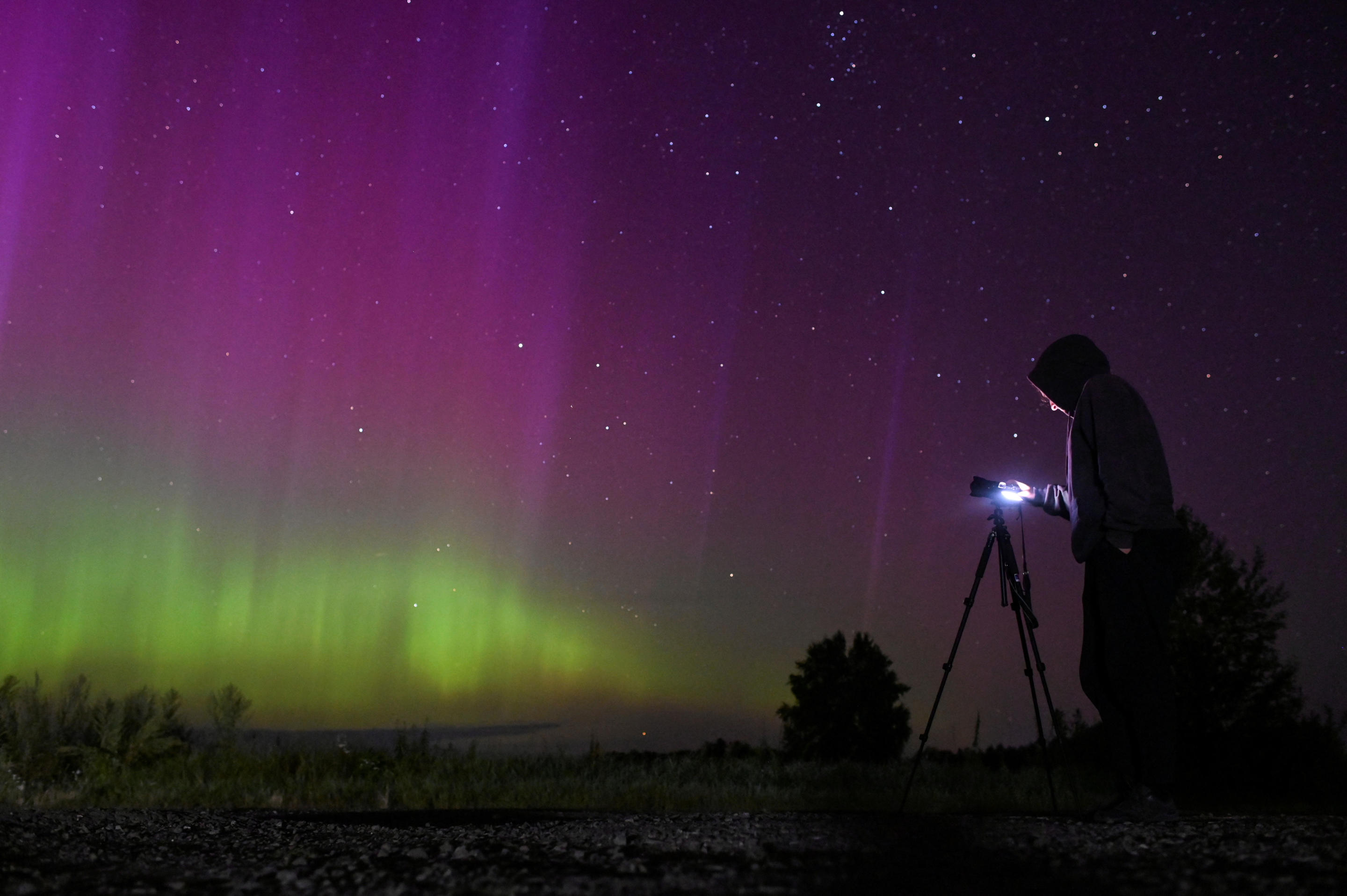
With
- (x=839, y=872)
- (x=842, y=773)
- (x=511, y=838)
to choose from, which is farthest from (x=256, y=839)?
(x=842, y=773)

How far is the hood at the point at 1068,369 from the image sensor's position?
588 centimetres

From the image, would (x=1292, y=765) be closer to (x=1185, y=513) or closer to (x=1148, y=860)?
(x=1185, y=513)

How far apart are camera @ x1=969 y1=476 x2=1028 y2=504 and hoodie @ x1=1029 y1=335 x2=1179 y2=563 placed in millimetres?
489

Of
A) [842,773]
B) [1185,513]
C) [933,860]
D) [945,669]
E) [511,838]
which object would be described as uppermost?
[1185,513]

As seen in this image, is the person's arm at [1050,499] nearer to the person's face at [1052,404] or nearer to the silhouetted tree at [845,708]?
the person's face at [1052,404]

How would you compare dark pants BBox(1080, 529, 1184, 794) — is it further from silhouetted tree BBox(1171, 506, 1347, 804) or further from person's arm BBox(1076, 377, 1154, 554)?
silhouetted tree BBox(1171, 506, 1347, 804)

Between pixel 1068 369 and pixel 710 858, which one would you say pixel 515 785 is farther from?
pixel 1068 369

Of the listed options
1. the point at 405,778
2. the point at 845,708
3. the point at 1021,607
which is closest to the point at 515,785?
the point at 405,778

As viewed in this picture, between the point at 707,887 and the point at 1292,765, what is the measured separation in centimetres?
1376

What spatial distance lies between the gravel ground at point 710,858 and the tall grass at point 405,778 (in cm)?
289

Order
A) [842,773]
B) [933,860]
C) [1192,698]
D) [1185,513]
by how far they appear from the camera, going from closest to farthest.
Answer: [933,860] < [842,773] < [1192,698] < [1185,513]

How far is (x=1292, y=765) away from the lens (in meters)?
13.1

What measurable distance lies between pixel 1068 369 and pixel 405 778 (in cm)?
689

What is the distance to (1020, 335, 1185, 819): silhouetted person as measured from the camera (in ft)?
15.9
